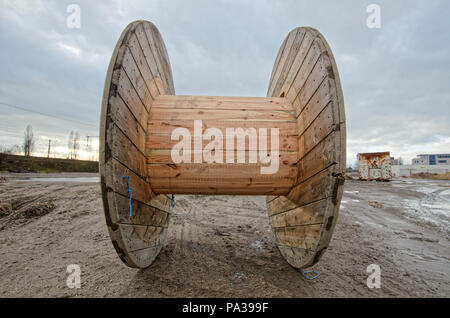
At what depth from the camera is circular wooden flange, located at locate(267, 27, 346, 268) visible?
1.39 m

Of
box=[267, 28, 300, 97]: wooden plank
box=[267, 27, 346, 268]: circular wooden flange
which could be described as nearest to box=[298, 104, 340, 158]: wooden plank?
box=[267, 27, 346, 268]: circular wooden flange

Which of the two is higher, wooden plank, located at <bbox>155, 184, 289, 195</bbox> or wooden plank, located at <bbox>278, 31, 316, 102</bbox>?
wooden plank, located at <bbox>278, 31, 316, 102</bbox>

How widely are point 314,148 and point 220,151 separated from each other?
0.75 meters

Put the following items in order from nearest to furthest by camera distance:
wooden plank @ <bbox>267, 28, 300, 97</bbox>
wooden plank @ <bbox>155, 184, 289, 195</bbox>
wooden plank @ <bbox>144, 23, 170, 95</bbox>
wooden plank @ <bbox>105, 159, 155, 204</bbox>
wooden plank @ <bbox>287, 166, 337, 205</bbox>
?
wooden plank @ <bbox>105, 159, 155, 204</bbox>
wooden plank @ <bbox>287, 166, 337, 205</bbox>
wooden plank @ <bbox>155, 184, 289, 195</bbox>
wooden plank @ <bbox>144, 23, 170, 95</bbox>
wooden plank @ <bbox>267, 28, 300, 97</bbox>

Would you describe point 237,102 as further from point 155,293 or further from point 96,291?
point 96,291

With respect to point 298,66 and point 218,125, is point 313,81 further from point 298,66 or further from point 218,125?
point 218,125

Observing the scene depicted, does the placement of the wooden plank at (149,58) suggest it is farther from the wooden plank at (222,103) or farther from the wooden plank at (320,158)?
the wooden plank at (320,158)

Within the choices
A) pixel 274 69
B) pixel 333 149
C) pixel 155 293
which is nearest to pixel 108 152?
pixel 155 293

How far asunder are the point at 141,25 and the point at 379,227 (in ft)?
15.7

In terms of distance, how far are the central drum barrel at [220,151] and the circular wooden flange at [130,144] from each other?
0.50 feet

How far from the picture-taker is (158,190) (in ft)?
6.30

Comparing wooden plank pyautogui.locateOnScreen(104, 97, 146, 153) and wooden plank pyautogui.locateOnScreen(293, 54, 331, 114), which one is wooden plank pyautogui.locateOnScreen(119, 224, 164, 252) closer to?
wooden plank pyautogui.locateOnScreen(104, 97, 146, 153)

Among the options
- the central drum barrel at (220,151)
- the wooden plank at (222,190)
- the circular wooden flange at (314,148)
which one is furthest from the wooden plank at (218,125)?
the wooden plank at (222,190)

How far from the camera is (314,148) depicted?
160 centimetres
